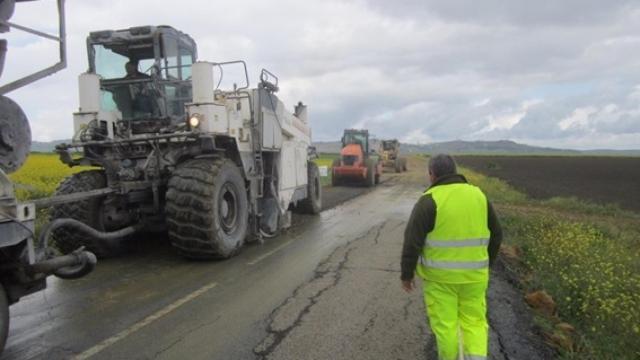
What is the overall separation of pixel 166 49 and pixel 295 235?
4.06 m

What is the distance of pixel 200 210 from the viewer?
7.30m

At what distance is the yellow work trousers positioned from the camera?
371 cm

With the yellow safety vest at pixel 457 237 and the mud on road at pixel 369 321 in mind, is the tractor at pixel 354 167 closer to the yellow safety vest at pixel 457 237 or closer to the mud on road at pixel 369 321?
the mud on road at pixel 369 321

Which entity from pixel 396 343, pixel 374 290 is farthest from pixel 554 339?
pixel 374 290

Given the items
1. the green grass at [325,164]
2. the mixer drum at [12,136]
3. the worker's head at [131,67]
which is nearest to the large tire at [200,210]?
the worker's head at [131,67]

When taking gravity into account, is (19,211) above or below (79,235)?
above

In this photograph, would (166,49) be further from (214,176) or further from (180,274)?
(180,274)

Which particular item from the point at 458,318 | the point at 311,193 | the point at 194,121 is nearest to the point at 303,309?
the point at 458,318

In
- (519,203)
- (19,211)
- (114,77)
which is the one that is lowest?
(519,203)

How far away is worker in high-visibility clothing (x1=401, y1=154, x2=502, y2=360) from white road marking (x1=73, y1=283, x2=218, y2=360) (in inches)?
104

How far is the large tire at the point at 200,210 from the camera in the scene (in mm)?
7293

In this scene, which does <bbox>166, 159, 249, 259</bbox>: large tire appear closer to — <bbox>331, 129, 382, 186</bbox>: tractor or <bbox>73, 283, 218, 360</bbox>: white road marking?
<bbox>73, 283, 218, 360</bbox>: white road marking

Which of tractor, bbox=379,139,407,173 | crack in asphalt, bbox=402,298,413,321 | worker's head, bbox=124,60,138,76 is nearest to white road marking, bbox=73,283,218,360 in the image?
crack in asphalt, bbox=402,298,413,321

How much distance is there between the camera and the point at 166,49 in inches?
333
